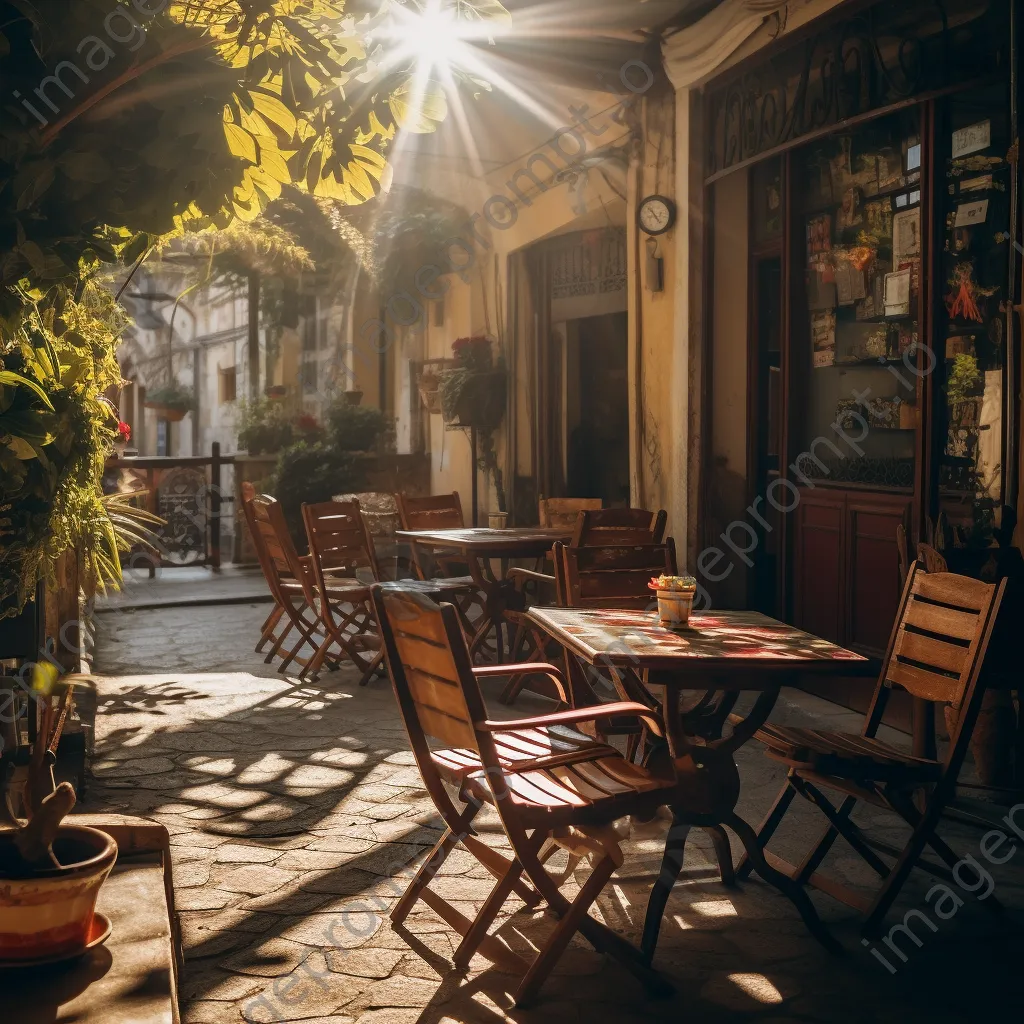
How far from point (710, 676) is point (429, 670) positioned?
85 cm

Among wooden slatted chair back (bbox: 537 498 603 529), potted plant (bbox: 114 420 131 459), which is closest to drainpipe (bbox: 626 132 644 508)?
wooden slatted chair back (bbox: 537 498 603 529)

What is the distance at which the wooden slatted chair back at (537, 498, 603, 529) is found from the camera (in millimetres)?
8648

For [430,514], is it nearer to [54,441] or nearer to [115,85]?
[54,441]

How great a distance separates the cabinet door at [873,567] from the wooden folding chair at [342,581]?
104 inches

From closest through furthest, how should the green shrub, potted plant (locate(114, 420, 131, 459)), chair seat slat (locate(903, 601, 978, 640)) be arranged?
chair seat slat (locate(903, 601, 978, 640))
potted plant (locate(114, 420, 131, 459))
the green shrub

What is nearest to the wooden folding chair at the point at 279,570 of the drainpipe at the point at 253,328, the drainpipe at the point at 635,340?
the drainpipe at the point at 635,340

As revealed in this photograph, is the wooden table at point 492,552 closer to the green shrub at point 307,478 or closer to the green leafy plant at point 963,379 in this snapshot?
the green leafy plant at point 963,379

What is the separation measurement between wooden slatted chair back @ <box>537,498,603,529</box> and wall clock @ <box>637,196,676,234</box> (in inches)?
77.1

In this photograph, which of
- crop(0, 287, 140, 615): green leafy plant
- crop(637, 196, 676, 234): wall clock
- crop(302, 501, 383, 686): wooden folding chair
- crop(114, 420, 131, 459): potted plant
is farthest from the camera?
crop(637, 196, 676, 234): wall clock

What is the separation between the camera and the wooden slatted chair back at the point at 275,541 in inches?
297

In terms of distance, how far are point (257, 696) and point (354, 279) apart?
32.7 feet

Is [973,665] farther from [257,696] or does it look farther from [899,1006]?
[257,696]

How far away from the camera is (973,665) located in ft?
11.6

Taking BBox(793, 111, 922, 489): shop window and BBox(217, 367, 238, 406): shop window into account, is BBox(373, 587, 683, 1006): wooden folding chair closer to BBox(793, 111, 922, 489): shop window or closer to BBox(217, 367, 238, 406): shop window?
BBox(793, 111, 922, 489): shop window
